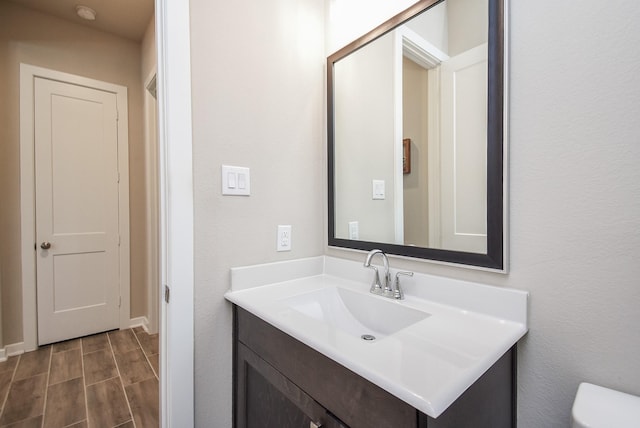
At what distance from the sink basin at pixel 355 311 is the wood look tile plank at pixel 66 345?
96.1 inches

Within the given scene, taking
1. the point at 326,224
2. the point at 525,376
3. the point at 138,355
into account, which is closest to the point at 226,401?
the point at 326,224

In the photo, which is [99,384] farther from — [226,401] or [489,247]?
[489,247]

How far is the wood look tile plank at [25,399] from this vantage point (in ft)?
5.26

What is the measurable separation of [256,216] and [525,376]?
102cm

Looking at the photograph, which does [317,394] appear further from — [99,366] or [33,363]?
[33,363]

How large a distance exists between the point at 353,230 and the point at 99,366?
216cm

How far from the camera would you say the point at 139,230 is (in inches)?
111

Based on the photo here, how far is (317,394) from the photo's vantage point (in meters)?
0.76

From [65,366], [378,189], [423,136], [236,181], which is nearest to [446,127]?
[423,136]

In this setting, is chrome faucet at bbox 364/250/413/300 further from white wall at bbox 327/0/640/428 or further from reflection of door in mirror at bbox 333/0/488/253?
white wall at bbox 327/0/640/428

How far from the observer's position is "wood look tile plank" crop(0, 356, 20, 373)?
6.77ft

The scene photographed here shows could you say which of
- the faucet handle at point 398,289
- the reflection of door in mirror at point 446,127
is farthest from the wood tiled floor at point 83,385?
the reflection of door in mirror at point 446,127

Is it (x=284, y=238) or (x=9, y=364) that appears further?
(x=9, y=364)

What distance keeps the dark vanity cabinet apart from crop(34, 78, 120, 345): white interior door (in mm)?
2205
